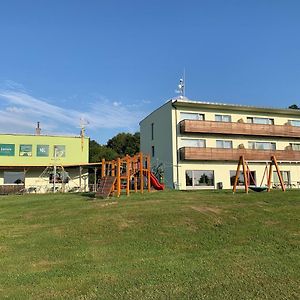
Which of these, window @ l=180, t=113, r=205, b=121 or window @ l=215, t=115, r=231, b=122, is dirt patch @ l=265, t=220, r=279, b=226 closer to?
window @ l=180, t=113, r=205, b=121

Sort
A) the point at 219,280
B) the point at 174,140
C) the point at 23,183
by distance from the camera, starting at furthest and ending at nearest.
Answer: the point at 23,183 < the point at 174,140 < the point at 219,280

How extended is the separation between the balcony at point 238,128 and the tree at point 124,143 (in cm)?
4420

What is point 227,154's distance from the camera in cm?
3712

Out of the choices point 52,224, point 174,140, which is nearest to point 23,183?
point 174,140

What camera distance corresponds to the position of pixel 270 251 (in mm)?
9453

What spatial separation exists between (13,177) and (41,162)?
10.8 ft

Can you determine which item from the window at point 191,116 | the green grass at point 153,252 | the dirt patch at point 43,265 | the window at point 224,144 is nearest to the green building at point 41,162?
the window at point 191,116

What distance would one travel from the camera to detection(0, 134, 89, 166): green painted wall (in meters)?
39.9

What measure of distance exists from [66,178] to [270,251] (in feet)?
109

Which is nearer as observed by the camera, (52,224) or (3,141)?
(52,224)

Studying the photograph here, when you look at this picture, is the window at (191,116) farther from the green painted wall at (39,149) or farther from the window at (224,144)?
the green painted wall at (39,149)

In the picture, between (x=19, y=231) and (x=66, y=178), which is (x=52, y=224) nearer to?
(x=19, y=231)

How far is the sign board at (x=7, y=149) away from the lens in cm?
3969

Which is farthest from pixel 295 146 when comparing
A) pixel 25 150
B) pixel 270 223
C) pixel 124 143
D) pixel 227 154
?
pixel 124 143
